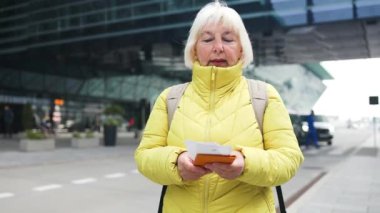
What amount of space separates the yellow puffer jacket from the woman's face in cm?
5

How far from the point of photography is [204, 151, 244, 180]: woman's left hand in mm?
1423

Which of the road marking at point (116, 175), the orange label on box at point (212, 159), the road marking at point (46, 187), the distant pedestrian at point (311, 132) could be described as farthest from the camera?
the distant pedestrian at point (311, 132)

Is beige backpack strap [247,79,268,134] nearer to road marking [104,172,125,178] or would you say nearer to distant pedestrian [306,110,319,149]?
road marking [104,172,125,178]

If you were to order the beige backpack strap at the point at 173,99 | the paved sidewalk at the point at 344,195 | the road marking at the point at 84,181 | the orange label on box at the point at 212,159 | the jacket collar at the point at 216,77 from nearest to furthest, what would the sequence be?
the orange label on box at the point at 212,159 < the jacket collar at the point at 216,77 < the beige backpack strap at the point at 173,99 < the paved sidewalk at the point at 344,195 < the road marking at the point at 84,181

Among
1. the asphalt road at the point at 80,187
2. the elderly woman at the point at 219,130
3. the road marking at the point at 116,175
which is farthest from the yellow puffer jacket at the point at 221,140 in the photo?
the road marking at the point at 116,175

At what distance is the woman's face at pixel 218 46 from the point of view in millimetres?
1774

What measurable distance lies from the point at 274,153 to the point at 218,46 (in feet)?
1.65

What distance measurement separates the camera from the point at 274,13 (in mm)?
19531

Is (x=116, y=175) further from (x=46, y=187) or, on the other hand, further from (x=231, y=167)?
(x=231, y=167)

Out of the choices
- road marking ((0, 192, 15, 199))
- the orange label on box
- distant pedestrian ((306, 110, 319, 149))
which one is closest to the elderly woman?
the orange label on box

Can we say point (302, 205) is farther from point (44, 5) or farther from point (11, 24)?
point (11, 24)

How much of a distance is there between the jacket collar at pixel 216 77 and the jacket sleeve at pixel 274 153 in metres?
0.17

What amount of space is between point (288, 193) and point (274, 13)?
42.3 ft

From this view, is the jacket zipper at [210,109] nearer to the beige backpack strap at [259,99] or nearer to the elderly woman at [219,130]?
the elderly woman at [219,130]
